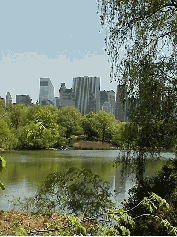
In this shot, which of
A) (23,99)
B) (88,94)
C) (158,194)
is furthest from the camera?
(23,99)

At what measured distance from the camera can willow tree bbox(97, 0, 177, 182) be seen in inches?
214

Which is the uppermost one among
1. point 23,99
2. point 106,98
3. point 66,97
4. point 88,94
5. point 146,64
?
point 88,94

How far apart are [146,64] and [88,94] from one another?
211ft

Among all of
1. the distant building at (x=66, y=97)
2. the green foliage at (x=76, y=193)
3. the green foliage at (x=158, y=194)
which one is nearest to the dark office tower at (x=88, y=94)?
the distant building at (x=66, y=97)

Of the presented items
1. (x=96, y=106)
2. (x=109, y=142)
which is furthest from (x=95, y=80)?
(x=109, y=142)

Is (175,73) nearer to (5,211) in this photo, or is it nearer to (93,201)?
(93,201)

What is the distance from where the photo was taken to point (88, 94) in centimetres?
6975

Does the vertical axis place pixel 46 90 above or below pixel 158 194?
above

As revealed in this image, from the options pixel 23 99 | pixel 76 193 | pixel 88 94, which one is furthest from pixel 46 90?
pixel 76 193

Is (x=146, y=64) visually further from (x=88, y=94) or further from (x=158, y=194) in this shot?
(x=88, y=94)

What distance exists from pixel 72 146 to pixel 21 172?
21917mm

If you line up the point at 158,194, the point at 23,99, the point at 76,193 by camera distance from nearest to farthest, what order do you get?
the point at 158,194
the point at 76,193
the point at 23,99

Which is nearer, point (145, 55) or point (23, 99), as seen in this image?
point (145, 55)

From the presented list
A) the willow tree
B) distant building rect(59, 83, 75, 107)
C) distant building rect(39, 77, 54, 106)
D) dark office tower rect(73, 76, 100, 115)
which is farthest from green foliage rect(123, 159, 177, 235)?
distant building rect(39, 77, 54, 106)
